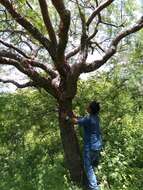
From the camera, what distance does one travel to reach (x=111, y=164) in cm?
964

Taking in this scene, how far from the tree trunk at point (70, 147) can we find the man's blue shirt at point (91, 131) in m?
1.30

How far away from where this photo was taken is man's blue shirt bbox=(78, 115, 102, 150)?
10.1m

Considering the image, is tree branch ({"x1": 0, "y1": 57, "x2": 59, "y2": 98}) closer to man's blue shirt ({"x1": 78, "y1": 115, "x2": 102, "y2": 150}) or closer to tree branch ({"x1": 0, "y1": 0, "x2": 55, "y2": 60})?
tree branch ({"x1": 0, "y1": 0, "x2": 55, "y2": 60})

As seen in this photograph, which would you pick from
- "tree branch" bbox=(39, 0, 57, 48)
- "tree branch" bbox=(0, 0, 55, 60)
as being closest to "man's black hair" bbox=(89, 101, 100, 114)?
"tree branch" bbox=(0, 0, 55, 60)

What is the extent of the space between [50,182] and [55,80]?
243cm

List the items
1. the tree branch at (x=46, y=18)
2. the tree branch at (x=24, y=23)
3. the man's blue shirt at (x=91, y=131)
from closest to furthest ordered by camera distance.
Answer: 1. the tree branch at (x=46, y=18)
2. the tree branch at (x=24, y=23)
3. the man's blue shirt at (x=91, y=131)

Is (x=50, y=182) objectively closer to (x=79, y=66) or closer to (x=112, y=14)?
(x=79, y=66)

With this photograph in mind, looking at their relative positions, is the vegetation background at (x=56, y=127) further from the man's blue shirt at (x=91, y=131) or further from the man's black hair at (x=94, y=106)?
the man's black hair at (x=94, y=106)

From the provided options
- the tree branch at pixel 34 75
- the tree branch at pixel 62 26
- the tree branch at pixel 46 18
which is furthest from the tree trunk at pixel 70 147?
the tree branch at pixel 46 18

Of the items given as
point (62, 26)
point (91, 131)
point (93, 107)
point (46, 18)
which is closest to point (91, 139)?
point (91, 131)

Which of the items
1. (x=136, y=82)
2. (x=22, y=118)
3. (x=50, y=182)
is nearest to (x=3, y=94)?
(x=22, y=118)

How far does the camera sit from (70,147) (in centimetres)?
1163

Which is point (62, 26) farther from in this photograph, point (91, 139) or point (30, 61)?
point (91, 139)

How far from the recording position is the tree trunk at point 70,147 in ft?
37.4
